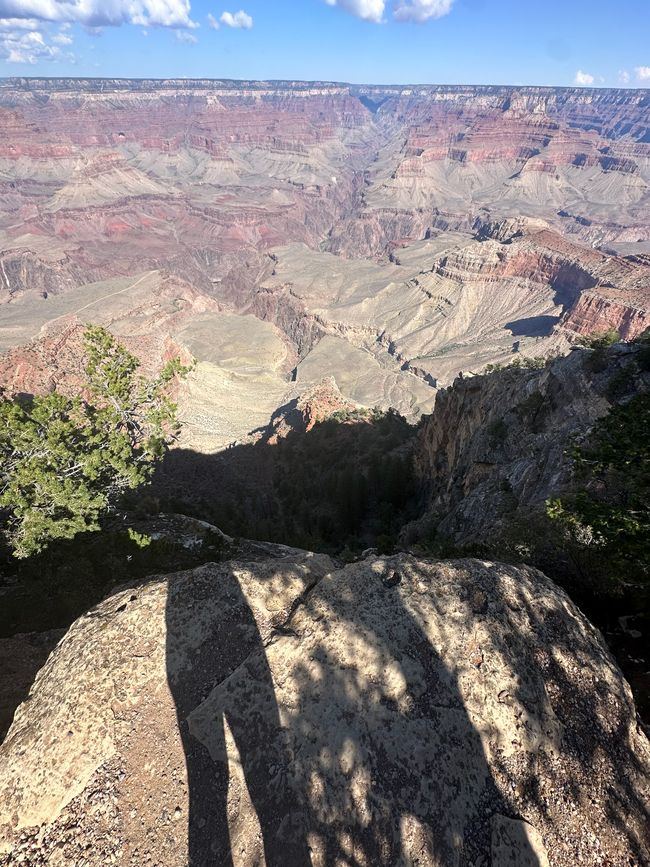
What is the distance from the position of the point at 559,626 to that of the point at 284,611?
19.8ft

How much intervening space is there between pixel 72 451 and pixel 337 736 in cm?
1450

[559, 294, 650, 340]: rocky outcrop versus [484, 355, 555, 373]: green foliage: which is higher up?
[484, 355, 555, 373]: green foliage

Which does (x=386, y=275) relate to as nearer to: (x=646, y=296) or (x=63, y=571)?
(x=646, y=296)

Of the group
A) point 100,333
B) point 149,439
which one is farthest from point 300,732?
point 100,333

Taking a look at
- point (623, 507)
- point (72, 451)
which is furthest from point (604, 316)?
point (72, 451)

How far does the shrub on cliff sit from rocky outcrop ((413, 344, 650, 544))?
14644mm

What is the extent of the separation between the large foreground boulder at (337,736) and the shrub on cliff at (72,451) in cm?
657

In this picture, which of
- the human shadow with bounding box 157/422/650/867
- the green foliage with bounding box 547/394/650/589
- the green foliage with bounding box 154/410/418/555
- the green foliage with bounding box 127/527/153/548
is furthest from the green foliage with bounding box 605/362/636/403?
the green foliage with bounding box 127/527/153/548

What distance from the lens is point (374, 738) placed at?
296 inches

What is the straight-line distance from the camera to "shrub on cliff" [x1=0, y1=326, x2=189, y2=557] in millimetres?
15016

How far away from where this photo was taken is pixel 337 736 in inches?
298

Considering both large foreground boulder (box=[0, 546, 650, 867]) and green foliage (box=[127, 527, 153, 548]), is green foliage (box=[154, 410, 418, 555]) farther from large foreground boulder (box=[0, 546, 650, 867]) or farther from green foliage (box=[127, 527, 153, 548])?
large foreground boulder (box=[0, 546, 650, 867])

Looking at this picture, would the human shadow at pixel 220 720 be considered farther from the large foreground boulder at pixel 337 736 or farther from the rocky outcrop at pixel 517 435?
the rocky outcrop at pixel 517 435

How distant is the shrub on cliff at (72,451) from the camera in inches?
591
